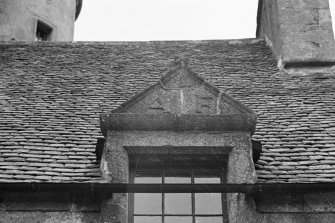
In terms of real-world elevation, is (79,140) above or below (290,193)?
above

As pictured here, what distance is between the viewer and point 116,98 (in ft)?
26.5

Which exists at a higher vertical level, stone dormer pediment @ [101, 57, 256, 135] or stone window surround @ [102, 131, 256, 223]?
stone dormer pediment @ [101, 57, 256, 135]

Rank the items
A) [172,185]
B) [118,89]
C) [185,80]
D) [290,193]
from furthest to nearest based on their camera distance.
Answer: [118,89] → [185,80] → [290,193] → [172,185]

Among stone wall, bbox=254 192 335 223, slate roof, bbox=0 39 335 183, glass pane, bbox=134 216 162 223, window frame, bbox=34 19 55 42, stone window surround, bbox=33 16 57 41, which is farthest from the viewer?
window frame, bbox=34 19 55 42

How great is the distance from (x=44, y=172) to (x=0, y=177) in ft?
1.39

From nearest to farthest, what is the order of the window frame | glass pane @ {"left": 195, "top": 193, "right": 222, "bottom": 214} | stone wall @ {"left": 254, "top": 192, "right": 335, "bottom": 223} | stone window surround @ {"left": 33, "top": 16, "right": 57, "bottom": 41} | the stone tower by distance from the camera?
stone wall @ {"left": 254, "top": 192, "right": 335, "bottom": 223}, glass pane @ {"left": 195, "top": 193, "right": 222, "bottom": 214}, the stone tower, stone window surround @ {"left": 33, "top": 16, "right": 57, "bottom": 41}, the window frame

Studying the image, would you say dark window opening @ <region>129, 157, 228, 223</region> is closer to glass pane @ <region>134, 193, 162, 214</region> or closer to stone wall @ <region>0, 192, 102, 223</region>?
glass pane @ <region>134, 193, 162, 214</region>

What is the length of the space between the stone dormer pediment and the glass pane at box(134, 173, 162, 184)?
0.49 meters

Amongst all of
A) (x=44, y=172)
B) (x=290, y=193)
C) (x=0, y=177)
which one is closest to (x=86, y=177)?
(x=44, y=172)

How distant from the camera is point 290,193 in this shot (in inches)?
223

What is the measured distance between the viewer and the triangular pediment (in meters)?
6.17

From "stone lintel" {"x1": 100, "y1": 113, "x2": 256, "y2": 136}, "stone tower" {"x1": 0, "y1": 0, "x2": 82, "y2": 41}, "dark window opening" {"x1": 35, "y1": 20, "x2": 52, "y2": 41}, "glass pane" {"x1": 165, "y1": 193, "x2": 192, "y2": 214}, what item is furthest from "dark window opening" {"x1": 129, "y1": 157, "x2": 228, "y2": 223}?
"dark window opening" {"x1": 35, "y1": 20, "x2": 52, "y2": 41}

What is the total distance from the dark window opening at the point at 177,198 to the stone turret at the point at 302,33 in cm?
356

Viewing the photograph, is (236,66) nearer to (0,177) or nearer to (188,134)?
(188,134)
